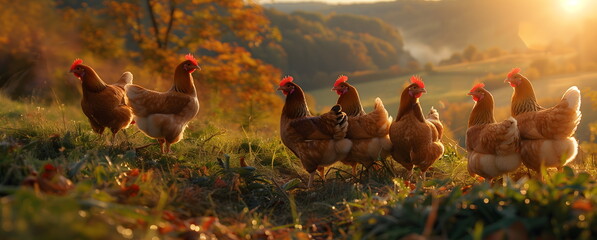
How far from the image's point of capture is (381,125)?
15.6 feet

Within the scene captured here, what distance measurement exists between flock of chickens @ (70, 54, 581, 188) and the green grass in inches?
11.7

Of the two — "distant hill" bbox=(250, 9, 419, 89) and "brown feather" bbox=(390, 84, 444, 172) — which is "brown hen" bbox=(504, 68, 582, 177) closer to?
"brown feather" bbox=(390, 84, 444, 172)

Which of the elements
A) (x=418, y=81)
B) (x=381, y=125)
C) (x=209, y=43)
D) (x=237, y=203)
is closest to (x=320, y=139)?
(x=381, y=125)

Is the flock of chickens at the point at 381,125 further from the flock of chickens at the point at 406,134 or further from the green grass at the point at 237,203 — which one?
the green grass at the point at 237,203

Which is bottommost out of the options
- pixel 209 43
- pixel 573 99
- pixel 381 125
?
pixel 381 125

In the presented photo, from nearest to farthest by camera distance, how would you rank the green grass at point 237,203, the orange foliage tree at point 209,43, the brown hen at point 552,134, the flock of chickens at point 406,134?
the green grass at point 237,203 < the brown hen at point 552,134 < the flock of chickens at point 406,134 < the orange foliage tree at point 209,43

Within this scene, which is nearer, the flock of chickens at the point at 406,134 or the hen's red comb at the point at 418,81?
the flock of chickens at the point at 406,134

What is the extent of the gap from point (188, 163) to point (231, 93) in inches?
314

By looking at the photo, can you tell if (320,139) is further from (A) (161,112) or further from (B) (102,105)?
(B) (102,105)

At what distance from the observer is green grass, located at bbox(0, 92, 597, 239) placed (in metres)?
1.72

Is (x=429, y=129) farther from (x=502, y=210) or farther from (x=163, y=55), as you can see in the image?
(x=163, y=55)

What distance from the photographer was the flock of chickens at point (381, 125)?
4.01 metres

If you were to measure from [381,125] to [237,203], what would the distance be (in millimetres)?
1974

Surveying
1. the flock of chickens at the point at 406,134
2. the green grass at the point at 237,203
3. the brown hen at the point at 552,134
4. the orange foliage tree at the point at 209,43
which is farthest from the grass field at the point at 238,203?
the orange foliage tree at the point at 209,43
